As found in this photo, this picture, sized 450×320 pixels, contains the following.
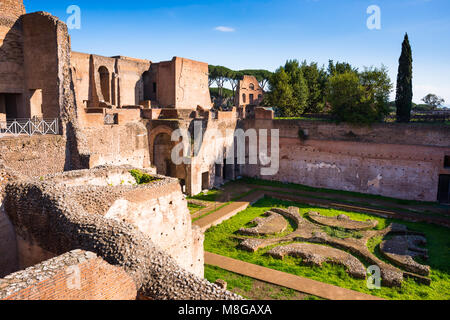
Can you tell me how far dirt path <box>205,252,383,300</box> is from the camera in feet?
32.9

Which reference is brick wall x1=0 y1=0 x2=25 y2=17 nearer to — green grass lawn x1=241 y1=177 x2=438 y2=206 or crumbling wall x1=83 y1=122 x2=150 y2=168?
crumbling wall x1=83 y1=122 x2=150 y2=168

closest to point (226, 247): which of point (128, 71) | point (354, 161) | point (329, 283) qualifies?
point (329, 283)

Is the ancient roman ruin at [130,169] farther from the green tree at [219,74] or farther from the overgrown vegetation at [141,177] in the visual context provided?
the green tree at [219,74]

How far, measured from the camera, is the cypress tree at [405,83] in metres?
21.5

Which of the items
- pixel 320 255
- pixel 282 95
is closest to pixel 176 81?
pixel 282 95

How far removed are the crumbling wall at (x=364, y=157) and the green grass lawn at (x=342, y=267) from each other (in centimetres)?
419

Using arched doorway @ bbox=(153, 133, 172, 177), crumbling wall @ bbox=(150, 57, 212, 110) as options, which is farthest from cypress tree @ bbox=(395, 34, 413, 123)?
arched doorway @ bbox=(153, 133, 172, 177)

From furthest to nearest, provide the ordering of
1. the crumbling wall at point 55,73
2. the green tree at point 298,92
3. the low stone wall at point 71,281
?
the green tree at point 298,92
the crumbling wall at point 55,73
the low stone wall at point 71,281

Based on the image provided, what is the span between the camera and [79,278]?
5410 mm

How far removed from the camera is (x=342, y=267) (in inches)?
464

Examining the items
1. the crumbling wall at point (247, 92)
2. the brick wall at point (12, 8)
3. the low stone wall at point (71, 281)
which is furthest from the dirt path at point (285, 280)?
the crumbling wall at point (247, 92)

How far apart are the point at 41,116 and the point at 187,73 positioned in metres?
15.2

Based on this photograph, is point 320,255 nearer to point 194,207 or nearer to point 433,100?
point 194,207

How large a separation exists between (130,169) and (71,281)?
216 inches
